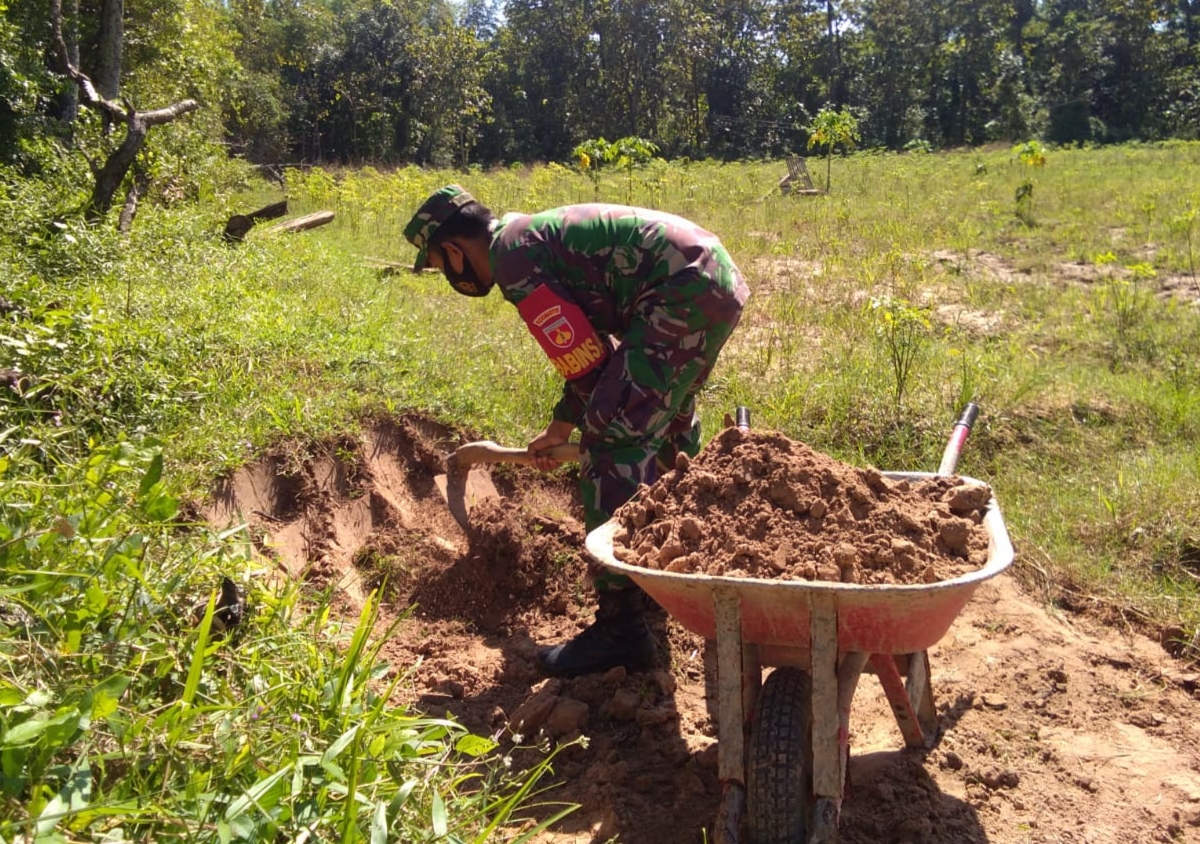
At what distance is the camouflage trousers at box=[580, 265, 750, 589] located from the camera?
9.20 ft

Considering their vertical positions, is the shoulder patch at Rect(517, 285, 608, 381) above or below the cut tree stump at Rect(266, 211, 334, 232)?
below

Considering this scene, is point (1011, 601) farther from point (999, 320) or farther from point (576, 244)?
point (999, 320)

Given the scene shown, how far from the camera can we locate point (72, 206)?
5996 mm

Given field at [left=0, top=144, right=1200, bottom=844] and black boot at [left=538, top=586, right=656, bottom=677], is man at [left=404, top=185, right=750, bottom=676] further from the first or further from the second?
field at [left=0, top=144, right=1200, bottom=844]

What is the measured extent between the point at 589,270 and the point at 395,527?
1.44m

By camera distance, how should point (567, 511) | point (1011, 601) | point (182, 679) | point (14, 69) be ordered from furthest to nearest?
point (14, 69) → point (567, 511) → point (1011, 601) → point (182, 679)

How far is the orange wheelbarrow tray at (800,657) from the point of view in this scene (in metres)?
1.84

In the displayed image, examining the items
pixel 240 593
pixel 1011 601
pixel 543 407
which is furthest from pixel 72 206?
pixel 1011 601

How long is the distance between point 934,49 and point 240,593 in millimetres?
41555

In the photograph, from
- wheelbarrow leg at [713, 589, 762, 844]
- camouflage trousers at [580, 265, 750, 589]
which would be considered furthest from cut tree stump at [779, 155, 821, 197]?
wheelbarrow leg at [713, 589, 762, 844]

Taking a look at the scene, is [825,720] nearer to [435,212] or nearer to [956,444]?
[956,444]

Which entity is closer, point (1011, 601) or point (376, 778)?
point (376, 778)

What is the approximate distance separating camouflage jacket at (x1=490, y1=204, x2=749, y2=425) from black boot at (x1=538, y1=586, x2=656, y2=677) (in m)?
0.66

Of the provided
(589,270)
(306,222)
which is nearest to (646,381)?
(589,270)
